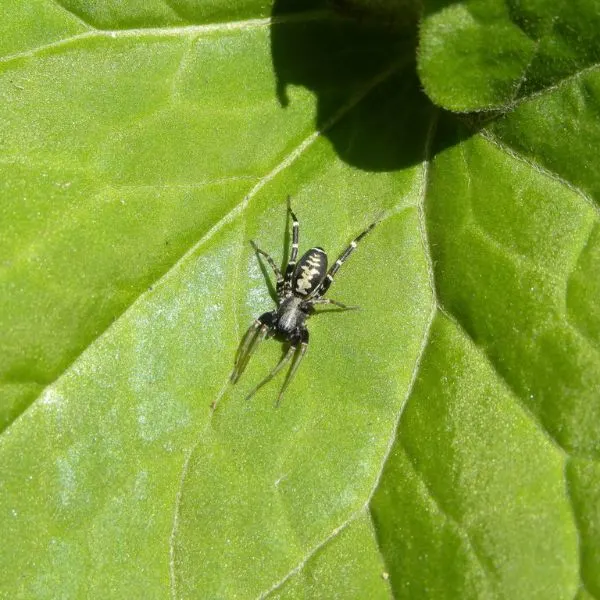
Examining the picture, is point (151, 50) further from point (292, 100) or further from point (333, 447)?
point (333, 447)

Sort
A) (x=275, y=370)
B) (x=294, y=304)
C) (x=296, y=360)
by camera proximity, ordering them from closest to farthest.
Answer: (x=275, y=370)
(x=296, y=360)
(x=294, y=304)

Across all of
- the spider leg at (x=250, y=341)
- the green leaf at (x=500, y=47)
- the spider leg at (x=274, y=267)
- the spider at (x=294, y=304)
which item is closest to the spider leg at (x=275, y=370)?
the spider at (x=294, y=304)

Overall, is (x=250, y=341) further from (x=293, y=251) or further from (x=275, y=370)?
(x=293, y=251)

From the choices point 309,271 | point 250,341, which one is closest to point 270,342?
point 250,341

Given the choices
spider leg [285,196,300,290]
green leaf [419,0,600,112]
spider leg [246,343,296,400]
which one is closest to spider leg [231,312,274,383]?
spider leg [246,343,296,400]

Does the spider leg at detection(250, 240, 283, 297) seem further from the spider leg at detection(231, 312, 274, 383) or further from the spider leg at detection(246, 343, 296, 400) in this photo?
the spider leg at detection(246, 343, 296, 400)

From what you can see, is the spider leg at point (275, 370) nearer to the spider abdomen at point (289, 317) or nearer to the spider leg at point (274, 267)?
the spider abdomen at point (289, 317)
